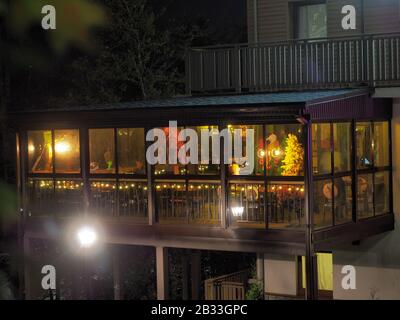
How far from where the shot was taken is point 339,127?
15.1 m

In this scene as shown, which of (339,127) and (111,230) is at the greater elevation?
(339,127)

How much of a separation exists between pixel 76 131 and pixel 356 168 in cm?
620

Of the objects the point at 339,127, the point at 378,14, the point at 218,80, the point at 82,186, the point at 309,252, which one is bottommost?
the point at 309,252

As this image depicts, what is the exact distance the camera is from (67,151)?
55.8 ft

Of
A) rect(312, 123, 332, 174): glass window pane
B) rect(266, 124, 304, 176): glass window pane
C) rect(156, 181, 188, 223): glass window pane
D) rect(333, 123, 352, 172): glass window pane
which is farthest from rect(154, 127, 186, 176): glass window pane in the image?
rect(333, 123, 352, 172): glass window pane

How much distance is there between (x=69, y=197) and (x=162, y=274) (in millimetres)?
2955

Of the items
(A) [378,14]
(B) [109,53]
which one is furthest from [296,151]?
(B) [109,53]

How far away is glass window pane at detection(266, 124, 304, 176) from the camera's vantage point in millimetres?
14070

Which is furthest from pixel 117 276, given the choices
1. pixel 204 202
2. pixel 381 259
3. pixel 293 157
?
pixel 293 157

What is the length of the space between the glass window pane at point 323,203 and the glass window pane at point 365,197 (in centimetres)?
121
